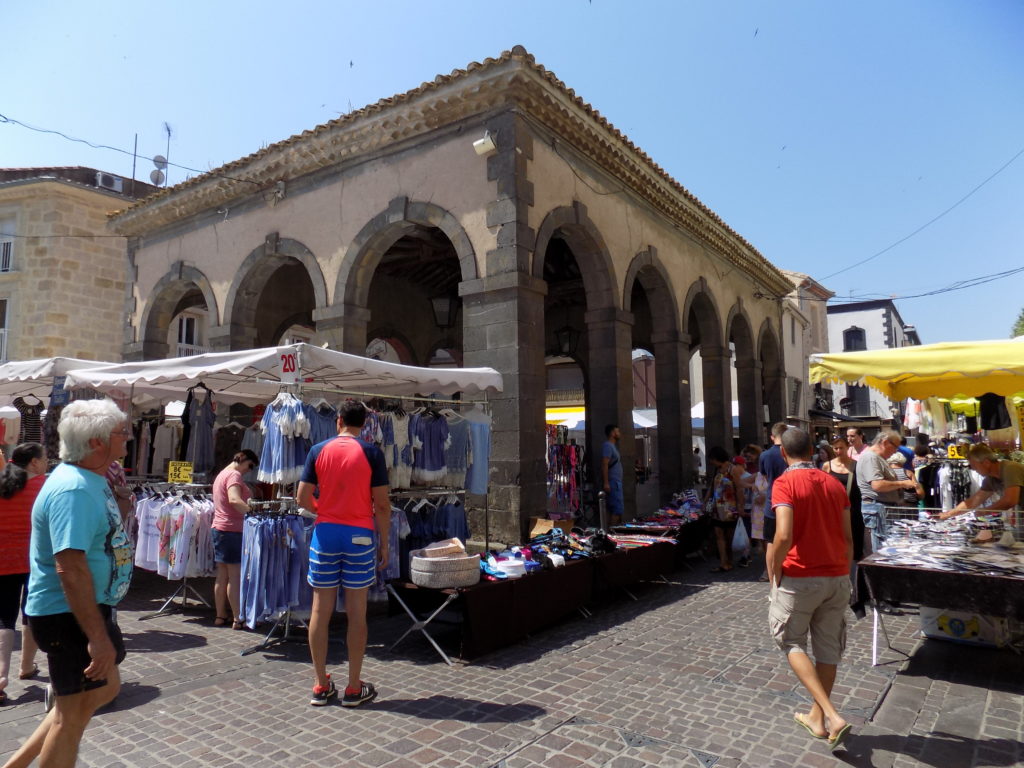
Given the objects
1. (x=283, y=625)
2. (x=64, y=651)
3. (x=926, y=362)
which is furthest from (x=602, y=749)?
(x=926, y=362)

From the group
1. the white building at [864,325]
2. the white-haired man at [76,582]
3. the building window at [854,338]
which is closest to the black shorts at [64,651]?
the white-haired man at [76,582]

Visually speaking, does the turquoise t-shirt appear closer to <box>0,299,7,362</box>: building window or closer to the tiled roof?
the tiled roof

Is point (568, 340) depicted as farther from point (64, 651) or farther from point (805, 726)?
point (64, 651)

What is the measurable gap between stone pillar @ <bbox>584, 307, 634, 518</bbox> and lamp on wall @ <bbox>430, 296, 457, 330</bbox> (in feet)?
15.5

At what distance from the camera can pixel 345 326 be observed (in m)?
10.1

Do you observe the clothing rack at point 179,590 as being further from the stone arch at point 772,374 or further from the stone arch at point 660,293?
the stone arch at point 772,374

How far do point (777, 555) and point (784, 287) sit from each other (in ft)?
54.7

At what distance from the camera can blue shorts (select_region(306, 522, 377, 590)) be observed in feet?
13.2

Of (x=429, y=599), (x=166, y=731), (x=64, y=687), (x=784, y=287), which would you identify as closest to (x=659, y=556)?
(x=429, y=599)

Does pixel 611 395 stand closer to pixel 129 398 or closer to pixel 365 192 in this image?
pixel 365 192

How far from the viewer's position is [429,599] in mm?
5125

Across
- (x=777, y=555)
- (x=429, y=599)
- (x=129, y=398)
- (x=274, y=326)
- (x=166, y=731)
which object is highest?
(x=274, y=326)

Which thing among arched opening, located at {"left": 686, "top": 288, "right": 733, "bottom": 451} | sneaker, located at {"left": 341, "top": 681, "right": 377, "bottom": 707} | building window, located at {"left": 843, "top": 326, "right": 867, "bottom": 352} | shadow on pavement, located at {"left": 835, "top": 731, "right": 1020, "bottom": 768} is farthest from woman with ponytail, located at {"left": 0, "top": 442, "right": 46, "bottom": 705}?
building window, located at {"left": 843, "top": 326, "right": 867, "bottom": 352}

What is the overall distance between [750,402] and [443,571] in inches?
516
